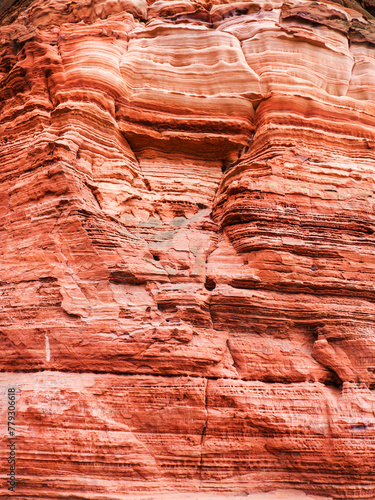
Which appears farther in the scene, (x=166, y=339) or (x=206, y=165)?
(x=206, y=165)

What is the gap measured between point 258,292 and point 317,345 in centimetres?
137

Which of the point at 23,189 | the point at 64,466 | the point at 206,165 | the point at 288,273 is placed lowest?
Result: the point at 64,466

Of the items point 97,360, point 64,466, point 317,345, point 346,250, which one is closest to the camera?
point 64,466

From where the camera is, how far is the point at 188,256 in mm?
7566

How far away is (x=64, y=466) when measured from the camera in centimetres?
604

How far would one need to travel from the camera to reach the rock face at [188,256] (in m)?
6.36

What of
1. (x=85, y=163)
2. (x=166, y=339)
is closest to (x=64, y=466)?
(x=166, y=339)

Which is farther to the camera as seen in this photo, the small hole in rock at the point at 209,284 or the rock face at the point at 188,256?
the small hole in rock at the point at 209,284

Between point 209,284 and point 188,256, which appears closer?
point 209,284

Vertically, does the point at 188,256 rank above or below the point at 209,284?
above

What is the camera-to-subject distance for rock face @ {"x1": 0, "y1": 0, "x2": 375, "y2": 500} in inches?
251

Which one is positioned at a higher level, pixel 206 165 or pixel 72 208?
pixel 206 165

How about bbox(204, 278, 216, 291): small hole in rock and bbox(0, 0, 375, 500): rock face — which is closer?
bbox(0, 0, 375, 500): rock face

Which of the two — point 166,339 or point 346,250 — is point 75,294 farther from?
point 346,250
